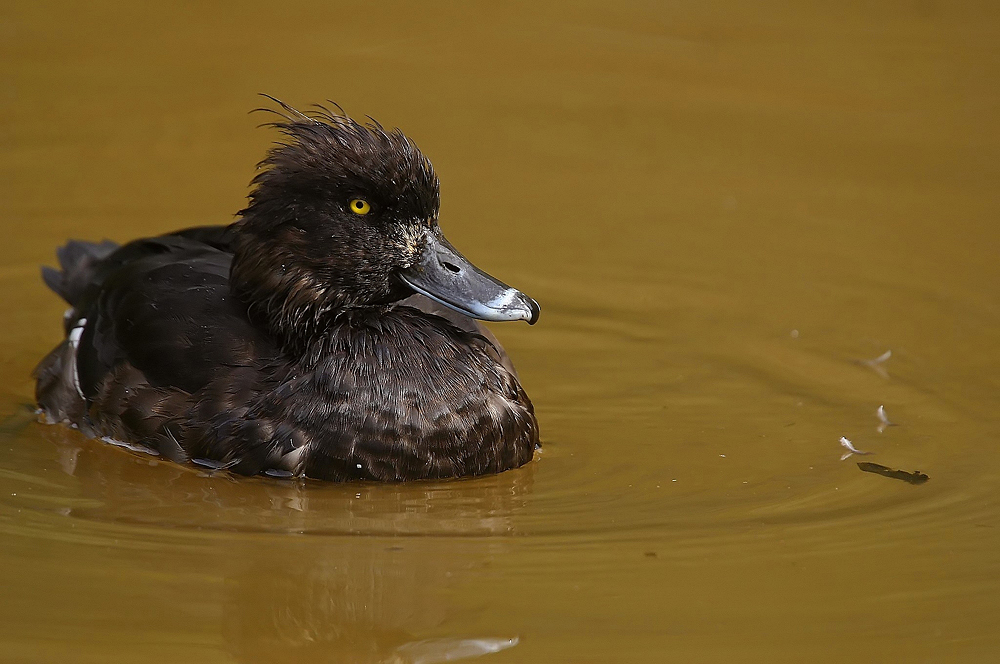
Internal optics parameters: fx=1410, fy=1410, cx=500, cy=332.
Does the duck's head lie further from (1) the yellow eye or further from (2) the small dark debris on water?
(2) the small dark debris on water

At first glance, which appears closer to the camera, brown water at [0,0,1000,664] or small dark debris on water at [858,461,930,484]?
brown water at [0,0,1000,664]

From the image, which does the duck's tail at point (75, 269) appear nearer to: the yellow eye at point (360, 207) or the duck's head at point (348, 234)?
the duck's head at point (348, 234)

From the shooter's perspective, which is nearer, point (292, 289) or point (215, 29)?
point (292, 289)

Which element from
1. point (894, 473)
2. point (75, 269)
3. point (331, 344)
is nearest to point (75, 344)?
point (75, 269)

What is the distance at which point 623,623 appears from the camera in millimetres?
4211

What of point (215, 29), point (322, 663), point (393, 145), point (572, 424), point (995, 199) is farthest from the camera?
point (215, 29)

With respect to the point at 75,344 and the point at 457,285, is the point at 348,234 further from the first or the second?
the point at 75,344

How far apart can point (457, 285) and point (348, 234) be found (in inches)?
18.5

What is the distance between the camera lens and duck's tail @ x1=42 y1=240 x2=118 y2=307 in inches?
262

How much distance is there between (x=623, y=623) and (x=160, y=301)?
2545 mm

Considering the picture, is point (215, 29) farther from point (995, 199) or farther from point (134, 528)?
point (134, 528)

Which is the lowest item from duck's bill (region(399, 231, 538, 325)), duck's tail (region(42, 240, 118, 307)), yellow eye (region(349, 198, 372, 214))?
duck's tail (region(42, 240, 118, 307))

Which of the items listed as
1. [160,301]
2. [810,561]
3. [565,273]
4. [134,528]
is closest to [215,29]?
[565,273]

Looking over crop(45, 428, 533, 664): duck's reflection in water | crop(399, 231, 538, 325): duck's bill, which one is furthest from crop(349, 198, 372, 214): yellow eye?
crop(45, 428, 533, 664): duck's reflection in water
